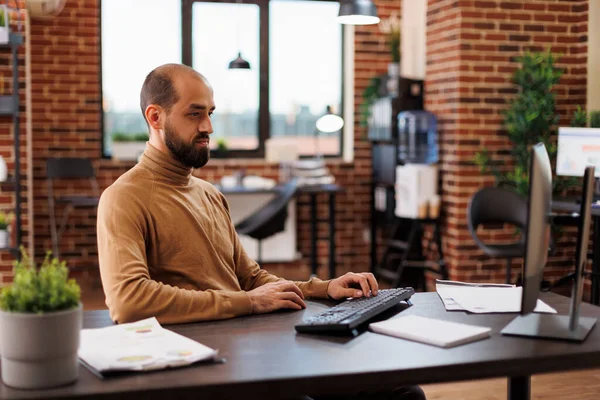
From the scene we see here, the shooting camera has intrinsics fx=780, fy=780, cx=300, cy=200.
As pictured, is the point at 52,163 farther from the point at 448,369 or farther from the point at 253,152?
the point at 448,369

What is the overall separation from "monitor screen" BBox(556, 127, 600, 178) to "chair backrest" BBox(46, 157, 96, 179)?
3.53 meters

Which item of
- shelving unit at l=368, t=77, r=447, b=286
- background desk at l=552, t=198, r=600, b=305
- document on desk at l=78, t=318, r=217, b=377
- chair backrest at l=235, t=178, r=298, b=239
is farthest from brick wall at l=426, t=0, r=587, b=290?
document on desk at l=78, t=318, r=217, b=377

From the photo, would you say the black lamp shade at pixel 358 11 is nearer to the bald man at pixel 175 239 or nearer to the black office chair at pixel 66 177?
the black office chair at pixel 66 177

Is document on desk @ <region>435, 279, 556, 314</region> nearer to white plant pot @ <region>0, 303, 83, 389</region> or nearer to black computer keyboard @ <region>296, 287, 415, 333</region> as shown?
black computer keyboard @ <region>296, 287, 415, 333</region>

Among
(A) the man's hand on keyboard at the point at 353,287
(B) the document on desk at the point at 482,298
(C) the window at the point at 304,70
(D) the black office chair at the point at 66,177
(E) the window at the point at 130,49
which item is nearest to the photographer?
(B) the document on desk at the point at 482,298

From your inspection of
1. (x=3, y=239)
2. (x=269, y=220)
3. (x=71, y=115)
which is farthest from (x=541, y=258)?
(x=71, y=115)

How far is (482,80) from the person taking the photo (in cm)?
550

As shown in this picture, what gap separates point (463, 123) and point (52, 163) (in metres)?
3.17

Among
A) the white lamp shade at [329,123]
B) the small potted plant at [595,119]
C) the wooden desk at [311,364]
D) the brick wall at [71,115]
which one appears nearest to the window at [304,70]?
the brick wall at [71,115]

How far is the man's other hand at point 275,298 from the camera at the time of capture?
188cm

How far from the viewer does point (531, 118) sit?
5230 millimetres

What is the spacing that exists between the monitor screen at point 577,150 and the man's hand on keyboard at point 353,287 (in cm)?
323

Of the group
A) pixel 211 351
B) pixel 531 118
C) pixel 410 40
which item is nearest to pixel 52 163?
pixel 410 40

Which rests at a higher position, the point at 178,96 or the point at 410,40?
the point at 410,40
